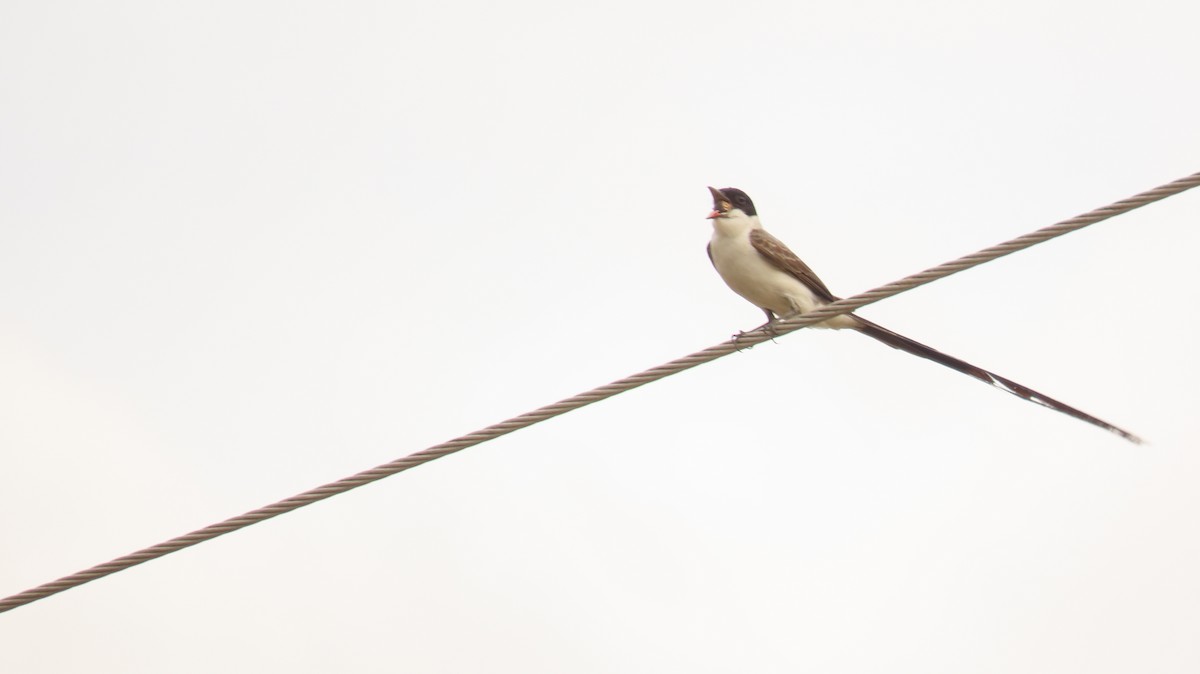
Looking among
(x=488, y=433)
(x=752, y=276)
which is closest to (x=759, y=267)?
(x=752, y=276)

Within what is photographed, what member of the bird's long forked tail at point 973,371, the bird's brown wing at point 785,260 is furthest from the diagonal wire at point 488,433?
the bird's brown wing at point 785,260

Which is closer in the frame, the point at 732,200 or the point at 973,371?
the point at 973,371

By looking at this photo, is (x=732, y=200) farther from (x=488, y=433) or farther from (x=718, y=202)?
(x=488, y=433)

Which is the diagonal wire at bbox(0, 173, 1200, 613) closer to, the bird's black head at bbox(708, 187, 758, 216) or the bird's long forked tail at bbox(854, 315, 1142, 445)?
the bird's long forked tail at bbox(854, 315, 1142, 445)

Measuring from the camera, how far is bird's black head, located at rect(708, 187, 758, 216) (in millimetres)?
7461

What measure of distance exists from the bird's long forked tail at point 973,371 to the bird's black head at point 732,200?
3.74 ft

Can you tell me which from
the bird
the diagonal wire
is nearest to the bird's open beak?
the bird

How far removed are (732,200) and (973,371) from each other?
206 cm

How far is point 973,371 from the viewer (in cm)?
587

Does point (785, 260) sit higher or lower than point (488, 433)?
higher

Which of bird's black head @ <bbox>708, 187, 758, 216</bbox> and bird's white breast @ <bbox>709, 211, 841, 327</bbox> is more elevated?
bird's black head @ <bbox>708, 187, 758, 216</bbox>

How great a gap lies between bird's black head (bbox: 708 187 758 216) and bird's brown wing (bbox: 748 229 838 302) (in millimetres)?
237

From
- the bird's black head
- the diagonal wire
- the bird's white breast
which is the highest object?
the bird's black head

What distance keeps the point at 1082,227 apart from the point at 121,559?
3.14 m
